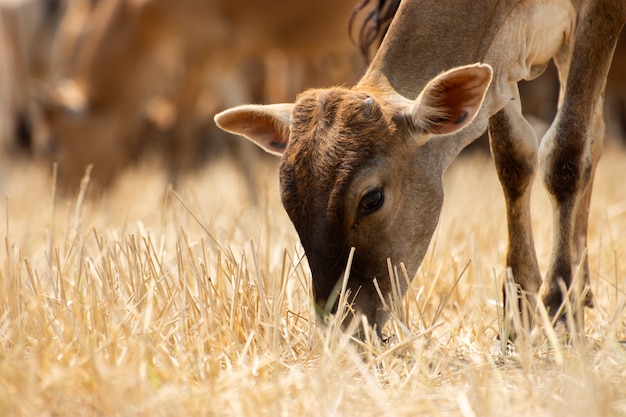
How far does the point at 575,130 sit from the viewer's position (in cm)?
352

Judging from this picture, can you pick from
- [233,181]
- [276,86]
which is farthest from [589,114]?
[276,86]

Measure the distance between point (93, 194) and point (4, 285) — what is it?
184 inches

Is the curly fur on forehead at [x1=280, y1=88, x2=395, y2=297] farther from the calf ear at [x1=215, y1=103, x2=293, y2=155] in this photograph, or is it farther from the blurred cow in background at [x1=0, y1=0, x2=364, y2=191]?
the blurred cow in background at [x1=0, y1=0, x2=364, y2=191]

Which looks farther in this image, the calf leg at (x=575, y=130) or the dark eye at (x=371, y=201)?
the calf leg at (x=575, y=130)

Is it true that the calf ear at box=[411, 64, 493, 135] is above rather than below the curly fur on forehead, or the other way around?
above

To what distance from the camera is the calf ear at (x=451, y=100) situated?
307cm

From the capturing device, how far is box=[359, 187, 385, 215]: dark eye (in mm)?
3080

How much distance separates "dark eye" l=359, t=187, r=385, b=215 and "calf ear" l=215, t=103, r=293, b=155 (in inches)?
18.9

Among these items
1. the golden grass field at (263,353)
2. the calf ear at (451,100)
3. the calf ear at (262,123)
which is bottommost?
the golden grass field at (263,353)

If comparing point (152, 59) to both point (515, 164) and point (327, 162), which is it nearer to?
point (515, 164)

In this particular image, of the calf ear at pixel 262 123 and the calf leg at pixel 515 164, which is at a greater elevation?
the calf ear at pixel 262 123

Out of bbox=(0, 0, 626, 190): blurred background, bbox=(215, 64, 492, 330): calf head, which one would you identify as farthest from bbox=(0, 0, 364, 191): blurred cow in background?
bbox=(215, 64, 492, 330): calf head

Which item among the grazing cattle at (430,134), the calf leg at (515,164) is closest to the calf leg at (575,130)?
the grazing cattle at (430,134)

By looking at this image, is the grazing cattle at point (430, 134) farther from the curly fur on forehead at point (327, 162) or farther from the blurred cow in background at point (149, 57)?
the blurred cow in background at point (149, 57)
